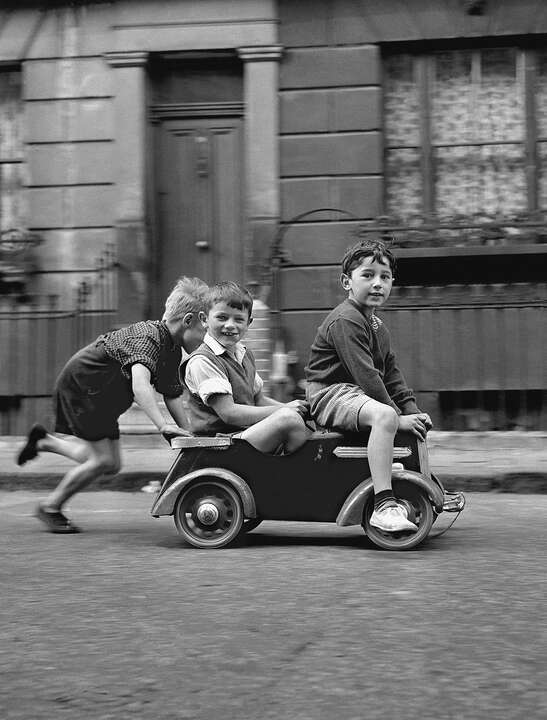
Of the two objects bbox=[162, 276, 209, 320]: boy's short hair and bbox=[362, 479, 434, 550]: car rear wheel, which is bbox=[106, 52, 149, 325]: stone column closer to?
bbox=[162, 276, 209, 320]: boy's short hair

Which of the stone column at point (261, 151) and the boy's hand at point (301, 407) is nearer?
the boy's hand at point (301, 407)

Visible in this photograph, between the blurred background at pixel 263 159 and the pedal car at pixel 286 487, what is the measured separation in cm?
461

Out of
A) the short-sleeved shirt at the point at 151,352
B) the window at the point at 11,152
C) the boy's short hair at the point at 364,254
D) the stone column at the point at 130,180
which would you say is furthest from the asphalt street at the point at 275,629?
the window at the point at 11,152

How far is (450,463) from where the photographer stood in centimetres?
790

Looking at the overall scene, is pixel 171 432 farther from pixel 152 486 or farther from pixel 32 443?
pixel 152 486

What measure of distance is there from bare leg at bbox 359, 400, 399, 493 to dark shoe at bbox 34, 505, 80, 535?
1.70 metres

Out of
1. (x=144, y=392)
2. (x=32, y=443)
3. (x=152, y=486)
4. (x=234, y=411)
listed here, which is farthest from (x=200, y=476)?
(x=152, y=486)

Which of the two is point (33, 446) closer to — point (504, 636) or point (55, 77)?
point (504, 636)

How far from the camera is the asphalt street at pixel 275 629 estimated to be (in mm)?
2559

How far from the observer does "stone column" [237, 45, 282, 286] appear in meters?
9.77

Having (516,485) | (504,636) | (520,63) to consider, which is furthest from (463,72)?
(504,636)

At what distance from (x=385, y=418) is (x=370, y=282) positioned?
0.64 m

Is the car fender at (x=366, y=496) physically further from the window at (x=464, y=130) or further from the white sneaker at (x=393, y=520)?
the window at (x=464, y=130)

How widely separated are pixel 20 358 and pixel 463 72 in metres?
4.85
